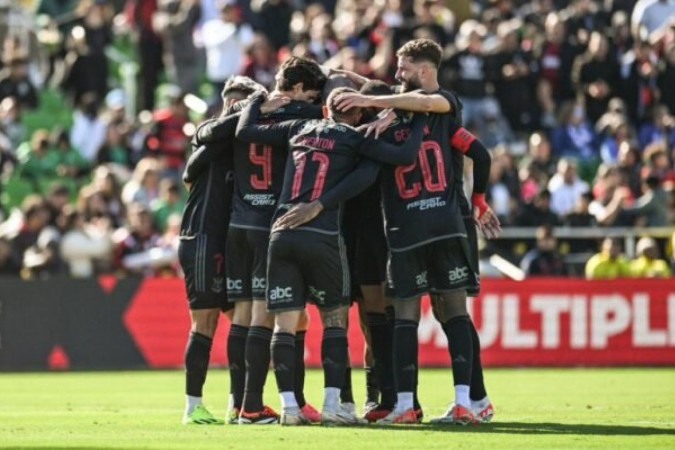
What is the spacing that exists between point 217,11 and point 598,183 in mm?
7620

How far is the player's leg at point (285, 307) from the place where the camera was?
1250 cm

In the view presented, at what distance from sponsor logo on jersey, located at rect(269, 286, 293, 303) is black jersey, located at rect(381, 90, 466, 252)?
880 millimetres

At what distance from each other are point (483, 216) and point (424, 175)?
89 centimetres

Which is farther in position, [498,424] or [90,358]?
[90,358]

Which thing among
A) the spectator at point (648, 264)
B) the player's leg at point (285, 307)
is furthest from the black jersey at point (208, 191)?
the spectator at point (648, 264)

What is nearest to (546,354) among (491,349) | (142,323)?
(491,349)

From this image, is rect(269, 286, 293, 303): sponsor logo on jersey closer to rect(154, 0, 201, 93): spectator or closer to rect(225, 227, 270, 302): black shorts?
rect(225, 227, 270, 302): black shorts

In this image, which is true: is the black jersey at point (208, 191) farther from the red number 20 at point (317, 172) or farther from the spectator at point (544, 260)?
the spectator at point (544, 260)

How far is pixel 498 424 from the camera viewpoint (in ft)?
42.7

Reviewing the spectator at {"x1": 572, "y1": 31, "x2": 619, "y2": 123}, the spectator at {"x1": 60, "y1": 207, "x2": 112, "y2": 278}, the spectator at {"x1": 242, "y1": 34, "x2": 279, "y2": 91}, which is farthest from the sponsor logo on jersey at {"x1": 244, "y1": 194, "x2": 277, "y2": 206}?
the spectator at {"x1": 572, "y1": 31, "x2": 619, "y2": 123}

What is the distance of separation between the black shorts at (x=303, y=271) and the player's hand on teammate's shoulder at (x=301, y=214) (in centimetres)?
6

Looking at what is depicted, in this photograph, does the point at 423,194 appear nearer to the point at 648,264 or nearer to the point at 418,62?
the point at 418,62

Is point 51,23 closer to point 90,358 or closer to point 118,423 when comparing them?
point 90,358

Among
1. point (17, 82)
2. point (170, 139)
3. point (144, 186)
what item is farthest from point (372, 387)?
point (17, 82)
